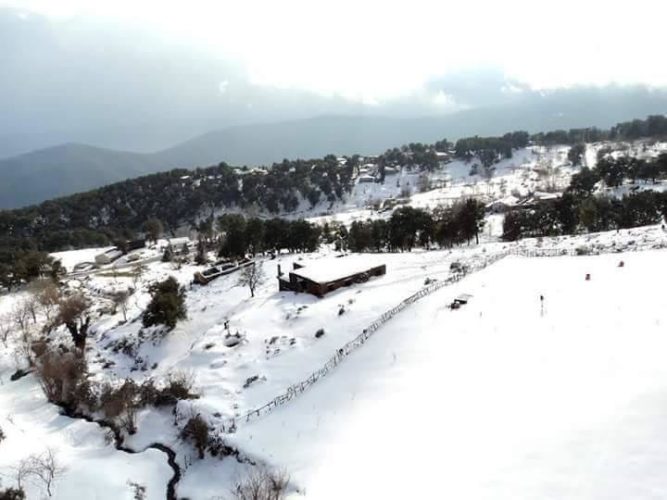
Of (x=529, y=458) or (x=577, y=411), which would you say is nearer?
(x=529, y=458)

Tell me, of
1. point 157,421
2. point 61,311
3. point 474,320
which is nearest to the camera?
point 474,320

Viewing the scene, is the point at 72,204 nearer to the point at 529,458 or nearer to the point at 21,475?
the point at 21,475

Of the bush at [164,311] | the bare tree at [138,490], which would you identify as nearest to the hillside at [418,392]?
the bare tree at [138,490]

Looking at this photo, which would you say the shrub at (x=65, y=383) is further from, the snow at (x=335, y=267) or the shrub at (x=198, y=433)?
the snow at (x=335, y=267)

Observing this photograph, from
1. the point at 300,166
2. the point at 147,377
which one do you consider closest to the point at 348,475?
the point at 147,377

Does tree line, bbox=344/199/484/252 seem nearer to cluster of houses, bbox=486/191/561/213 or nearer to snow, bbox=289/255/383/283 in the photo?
snow, bbox=289/255/383/283

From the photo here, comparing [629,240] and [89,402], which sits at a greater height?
[629,240]
